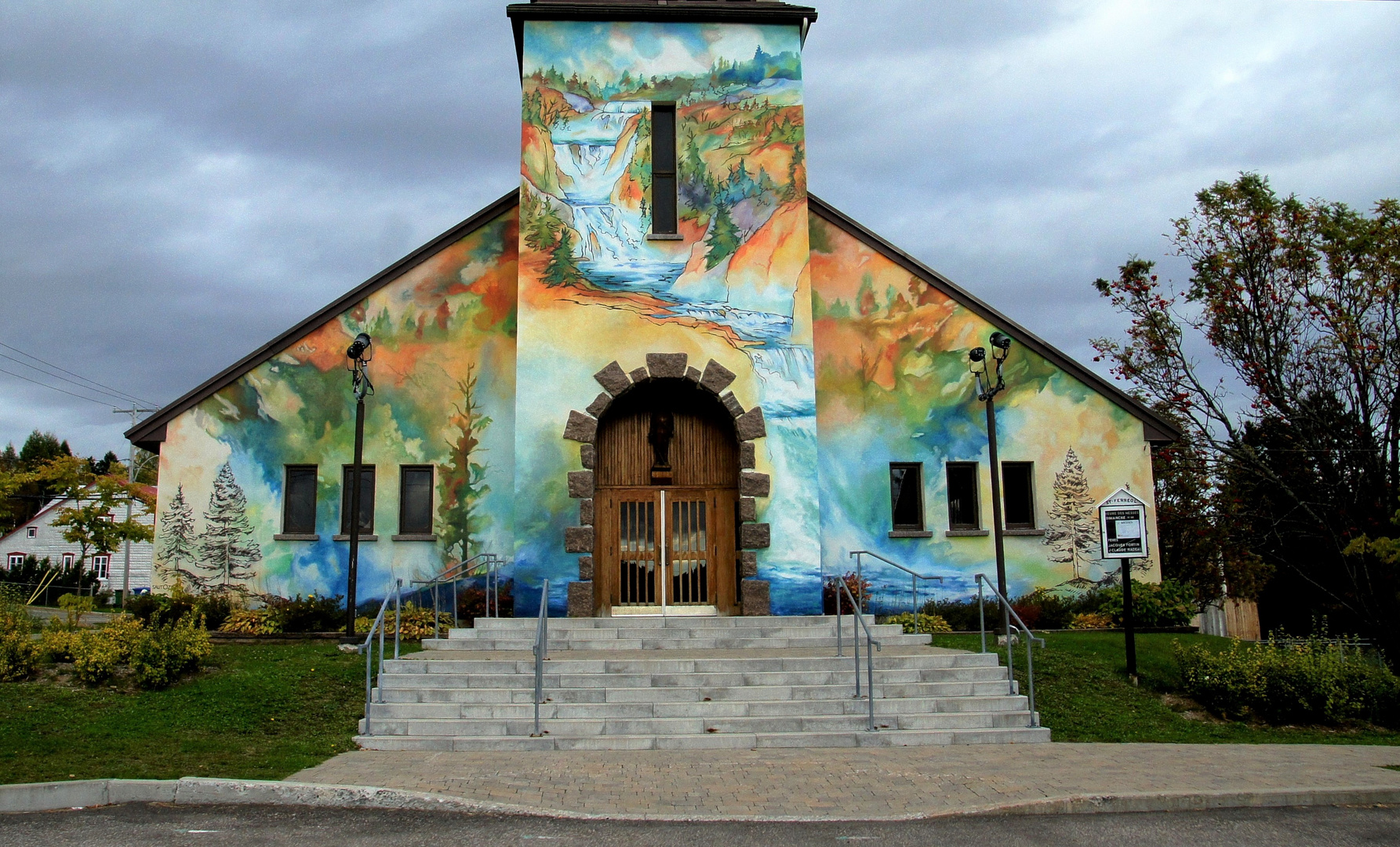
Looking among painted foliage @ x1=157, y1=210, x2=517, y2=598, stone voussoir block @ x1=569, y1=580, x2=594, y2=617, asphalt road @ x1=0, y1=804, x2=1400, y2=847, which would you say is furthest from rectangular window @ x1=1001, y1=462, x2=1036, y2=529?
asphalt road @ x1=0, y1=804, x2=1400, y2=847

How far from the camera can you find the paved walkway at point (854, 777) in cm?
825

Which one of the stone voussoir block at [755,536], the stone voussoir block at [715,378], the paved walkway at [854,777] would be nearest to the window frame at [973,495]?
the stone voussoir block at [755,536]

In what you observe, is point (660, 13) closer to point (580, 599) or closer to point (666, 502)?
point (666, 502)

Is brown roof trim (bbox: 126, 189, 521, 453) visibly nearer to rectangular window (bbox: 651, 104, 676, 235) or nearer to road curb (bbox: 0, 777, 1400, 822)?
rectangular window (bbox: 651, 104, 676, 235)

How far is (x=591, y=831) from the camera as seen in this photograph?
7.61 metres

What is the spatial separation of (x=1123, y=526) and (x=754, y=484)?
548 cm

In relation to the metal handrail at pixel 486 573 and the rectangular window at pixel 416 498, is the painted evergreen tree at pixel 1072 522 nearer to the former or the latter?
the metal handrail at pixel 486 573

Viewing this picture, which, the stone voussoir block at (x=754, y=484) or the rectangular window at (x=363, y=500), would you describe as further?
the rectangular window at (x=363, y=500)

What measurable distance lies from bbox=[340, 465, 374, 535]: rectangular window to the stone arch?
13.7 feet

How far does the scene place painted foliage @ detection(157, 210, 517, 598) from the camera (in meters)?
18.0

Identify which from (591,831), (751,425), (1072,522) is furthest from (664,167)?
(591,831)

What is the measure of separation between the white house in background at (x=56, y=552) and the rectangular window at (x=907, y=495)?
46.4 m

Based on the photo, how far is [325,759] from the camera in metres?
9.75

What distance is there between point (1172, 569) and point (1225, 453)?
9.18m
